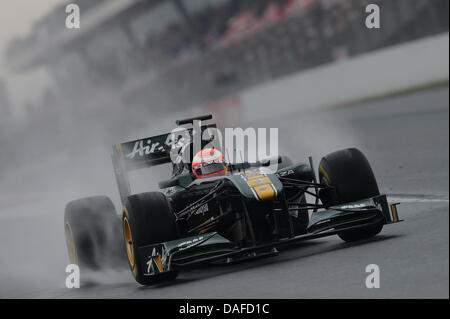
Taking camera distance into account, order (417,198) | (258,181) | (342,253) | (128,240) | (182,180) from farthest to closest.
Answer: (417,198) → (182,180) → (128,240) → (258,181) → (342,253)

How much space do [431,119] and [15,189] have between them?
12105 millimetres

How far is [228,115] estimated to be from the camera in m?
29.8

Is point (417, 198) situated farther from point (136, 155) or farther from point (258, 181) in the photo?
point (136, 155)

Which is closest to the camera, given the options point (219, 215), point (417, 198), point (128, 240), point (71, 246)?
point (219, 215)

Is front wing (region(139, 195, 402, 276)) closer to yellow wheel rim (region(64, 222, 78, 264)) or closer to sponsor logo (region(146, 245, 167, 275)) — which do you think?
sponsor logo (region(146, 245, 167, 275))

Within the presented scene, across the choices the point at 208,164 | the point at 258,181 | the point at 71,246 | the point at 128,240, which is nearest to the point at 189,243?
the point at 258,181

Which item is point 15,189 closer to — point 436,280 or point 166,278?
point 166,278

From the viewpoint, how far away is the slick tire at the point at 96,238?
826 centimetres

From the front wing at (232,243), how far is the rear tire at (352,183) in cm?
13

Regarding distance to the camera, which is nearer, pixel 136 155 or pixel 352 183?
pixel 352 183

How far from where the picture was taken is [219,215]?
7.38 meters

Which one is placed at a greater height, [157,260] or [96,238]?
[96,238]

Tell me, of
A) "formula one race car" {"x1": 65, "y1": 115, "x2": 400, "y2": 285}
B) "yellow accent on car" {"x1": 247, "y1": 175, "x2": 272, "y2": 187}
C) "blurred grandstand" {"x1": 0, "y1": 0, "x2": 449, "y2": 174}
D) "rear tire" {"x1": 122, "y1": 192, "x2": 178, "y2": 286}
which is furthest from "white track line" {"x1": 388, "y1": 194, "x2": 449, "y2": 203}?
"blurred grandstand" {"x1": 0, "y1": 0, "x2": 449, "y2": 174}

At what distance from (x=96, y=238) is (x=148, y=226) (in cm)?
142
